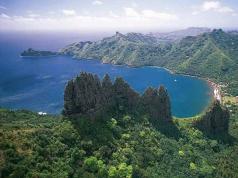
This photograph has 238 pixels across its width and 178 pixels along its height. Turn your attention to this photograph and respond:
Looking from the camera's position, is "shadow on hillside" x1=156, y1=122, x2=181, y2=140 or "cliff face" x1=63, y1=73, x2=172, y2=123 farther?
"shadow on hillside" x1=156, y1=122, x2=181, y2=140

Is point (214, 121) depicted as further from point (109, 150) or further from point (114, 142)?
point (109, 150)

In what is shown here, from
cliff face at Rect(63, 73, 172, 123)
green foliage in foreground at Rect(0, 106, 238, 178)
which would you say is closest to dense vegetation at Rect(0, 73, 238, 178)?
green foliage in foreground at Rect(0, 106, 238, 178)

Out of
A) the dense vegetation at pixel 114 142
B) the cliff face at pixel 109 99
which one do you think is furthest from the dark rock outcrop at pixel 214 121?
the cliff face at pixel 109 99

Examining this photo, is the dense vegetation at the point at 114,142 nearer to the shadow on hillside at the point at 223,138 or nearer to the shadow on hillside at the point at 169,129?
the shadow on hillside at the point at 223,138

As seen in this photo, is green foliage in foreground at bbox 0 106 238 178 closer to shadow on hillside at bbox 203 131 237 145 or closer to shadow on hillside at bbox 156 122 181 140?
shadow on hillside at bbox 156 122 181 140

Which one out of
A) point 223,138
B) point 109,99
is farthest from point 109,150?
point 223,138

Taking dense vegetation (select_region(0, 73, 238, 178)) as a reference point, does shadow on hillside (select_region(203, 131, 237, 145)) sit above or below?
below

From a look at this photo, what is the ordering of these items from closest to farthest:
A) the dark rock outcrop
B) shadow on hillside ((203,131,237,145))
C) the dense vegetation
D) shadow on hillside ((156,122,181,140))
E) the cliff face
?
the dense vegetation
the cliff face
shadow on hillside ((156,122,181,140))
shadow on hillside ((203,131,237,145))
the dark rock outcrop

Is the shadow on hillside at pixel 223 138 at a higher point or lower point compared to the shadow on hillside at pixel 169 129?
lower
